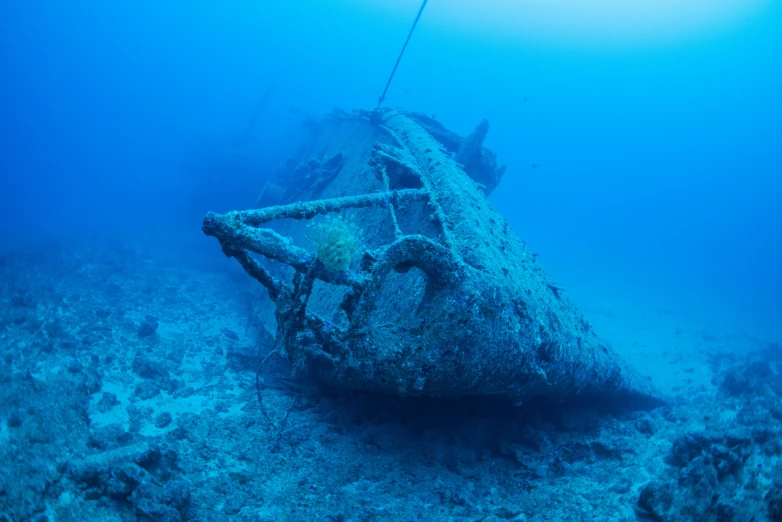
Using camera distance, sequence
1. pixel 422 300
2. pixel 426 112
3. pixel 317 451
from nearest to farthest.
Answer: pixel 422 300 → pixel 317 451 → pixel 426 112

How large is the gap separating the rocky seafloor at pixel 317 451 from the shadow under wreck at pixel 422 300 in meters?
0.78

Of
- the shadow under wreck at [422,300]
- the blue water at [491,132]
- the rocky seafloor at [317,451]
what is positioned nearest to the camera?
the shadow under wreck at [422,300]

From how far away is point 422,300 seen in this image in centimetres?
398

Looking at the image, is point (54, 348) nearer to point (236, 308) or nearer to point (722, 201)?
point (236, 308)

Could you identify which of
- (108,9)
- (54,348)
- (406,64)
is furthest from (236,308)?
(108,9)

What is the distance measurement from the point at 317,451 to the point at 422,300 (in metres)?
2.59

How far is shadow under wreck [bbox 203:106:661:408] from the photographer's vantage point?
346 centimetres

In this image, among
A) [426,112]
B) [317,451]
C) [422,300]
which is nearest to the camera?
[422,300]

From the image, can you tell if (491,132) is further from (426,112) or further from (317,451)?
(317,451)

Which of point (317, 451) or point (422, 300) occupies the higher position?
point (422, 300)

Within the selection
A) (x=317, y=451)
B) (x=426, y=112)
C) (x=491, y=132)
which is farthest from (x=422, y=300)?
(x=491, y=132)

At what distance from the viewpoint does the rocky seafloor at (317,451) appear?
3980 millimetres

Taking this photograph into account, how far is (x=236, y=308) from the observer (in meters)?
13.4

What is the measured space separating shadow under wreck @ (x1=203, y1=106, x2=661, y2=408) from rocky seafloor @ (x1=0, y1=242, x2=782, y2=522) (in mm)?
775
